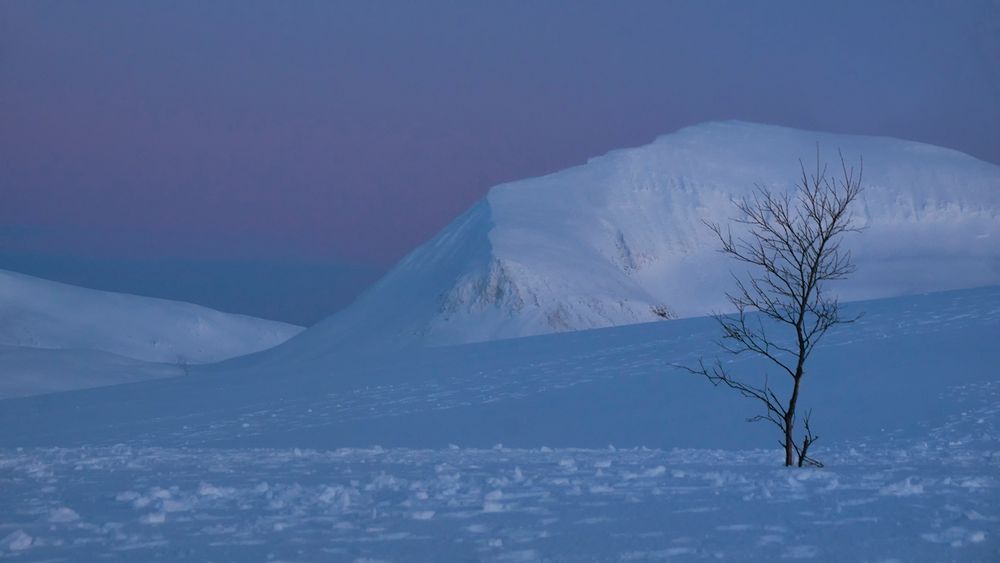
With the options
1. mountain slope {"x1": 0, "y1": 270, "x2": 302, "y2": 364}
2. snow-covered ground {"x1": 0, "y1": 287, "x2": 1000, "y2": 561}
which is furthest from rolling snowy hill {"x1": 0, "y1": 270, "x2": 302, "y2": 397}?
snow-covered ground {"x1": 0, "y1": 287, "x2": 1000, "y2": 561}

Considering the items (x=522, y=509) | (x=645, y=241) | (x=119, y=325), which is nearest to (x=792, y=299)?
(x=522, y=509)

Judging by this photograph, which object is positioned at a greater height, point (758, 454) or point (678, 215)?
point (678, 215)

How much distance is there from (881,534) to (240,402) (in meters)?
23.1

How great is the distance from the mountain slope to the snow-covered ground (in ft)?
244

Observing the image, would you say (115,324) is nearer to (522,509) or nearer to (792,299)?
(792,299)

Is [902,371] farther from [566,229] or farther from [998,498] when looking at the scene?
[566,229]

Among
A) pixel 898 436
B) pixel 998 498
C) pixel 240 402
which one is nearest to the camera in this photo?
pixel 998 498

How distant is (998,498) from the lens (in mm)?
8445

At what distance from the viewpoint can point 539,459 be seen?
14.3 m

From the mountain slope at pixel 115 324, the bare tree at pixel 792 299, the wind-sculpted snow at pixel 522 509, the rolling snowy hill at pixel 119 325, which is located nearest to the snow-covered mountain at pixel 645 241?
the bare tree at pixel 792 299

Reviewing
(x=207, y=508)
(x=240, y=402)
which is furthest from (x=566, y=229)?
(x=207, y=508)

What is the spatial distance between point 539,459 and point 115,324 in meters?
106

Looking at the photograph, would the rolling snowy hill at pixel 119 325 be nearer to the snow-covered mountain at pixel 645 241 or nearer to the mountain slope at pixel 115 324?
the mountain slope at pixel 115 324

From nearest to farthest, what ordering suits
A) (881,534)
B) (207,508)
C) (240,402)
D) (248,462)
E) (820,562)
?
(820,562)
(881,534)
(207,508)
(248,462)
(240,402)
